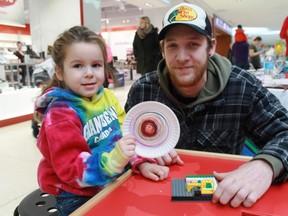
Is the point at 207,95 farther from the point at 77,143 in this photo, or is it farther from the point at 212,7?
the point at 212,7

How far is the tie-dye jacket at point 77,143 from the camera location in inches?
35.6

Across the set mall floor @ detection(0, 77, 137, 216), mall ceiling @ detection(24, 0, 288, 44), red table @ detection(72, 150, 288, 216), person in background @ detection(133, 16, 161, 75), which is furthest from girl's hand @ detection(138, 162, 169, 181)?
mall ceiling @ detection(24, 0, 288, 44)

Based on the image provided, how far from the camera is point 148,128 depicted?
0.94 meters

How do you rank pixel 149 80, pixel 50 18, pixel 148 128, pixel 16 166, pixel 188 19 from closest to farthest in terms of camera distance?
1. pixel 148 128
2. pixel 188 19
3. pixel 149 80
4. pixel 16 166
5. pixel 50 18

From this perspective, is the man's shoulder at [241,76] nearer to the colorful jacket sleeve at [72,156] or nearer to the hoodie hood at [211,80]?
the hoodie hood at [211,80]

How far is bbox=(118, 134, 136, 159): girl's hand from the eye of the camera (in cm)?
85

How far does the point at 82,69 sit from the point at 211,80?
2.10 ft

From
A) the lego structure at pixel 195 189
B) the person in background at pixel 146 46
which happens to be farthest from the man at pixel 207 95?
the person in background at pixel 146 46

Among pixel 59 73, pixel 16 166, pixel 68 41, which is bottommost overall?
pixel 16 166

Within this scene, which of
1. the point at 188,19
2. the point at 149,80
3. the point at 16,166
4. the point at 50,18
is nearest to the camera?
the point at 188,19

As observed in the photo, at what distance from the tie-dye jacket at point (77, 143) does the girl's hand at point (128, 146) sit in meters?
0.02

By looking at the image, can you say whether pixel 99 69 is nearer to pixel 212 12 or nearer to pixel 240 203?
pixel 240 203

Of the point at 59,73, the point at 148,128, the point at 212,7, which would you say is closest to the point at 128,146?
the point at 148,128

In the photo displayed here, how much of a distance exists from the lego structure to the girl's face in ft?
1.61
